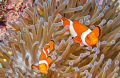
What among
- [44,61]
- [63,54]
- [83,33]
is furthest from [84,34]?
[44,61]

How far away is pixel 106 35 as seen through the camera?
1458mm

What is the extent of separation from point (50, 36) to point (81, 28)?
0.32 metres

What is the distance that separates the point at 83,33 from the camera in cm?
122

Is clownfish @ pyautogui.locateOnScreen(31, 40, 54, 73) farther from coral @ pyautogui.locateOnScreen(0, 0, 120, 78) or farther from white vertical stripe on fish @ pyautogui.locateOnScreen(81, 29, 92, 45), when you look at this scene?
white vertical stripe on fish @ pyautogui.locateOnScreen(81, 29, 92, 45)

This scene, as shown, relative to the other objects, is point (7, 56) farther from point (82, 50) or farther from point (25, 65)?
point (82, 50)

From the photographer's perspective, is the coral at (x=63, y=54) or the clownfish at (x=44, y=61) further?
the coral at (x=63, y=54)

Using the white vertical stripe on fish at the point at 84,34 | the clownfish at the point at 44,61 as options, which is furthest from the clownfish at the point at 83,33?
the clownfish at the point at 44,61

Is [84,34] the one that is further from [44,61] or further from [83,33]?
[44,61]

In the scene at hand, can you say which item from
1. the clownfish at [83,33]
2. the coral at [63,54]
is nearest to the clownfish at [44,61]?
the coral at [63,54]

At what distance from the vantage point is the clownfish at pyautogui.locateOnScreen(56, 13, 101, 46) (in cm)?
113

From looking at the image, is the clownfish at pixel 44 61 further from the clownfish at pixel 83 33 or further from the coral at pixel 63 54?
the clownfish at pixel 83 33

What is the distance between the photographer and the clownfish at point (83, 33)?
113cm

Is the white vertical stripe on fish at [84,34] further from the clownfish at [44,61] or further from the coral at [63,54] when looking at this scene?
the clownfish at [44,61]

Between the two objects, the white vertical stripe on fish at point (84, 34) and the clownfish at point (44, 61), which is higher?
the white vertical stripe on fish at point (84, 34)
